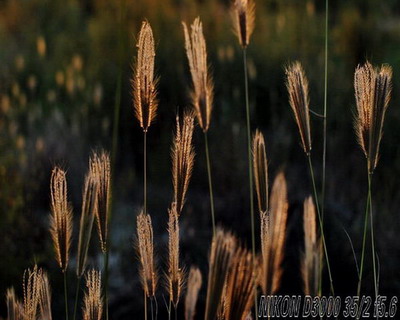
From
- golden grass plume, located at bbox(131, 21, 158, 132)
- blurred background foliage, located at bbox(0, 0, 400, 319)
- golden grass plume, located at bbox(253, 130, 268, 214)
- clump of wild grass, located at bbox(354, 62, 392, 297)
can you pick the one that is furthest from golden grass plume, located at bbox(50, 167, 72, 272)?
blurred background foliage, located at bbox(0, 0, 400, 319)

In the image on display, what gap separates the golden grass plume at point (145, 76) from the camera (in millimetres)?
1257

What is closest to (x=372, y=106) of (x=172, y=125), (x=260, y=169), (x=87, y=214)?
(x=260, y=169)

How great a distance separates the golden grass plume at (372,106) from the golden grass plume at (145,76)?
28 cm

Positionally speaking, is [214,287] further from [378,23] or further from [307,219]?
[378,23]

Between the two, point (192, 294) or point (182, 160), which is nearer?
point (192, 294)

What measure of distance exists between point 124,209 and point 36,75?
125 cm

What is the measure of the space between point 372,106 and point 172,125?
10.3ft

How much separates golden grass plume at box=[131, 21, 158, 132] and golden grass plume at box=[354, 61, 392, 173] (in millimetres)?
284

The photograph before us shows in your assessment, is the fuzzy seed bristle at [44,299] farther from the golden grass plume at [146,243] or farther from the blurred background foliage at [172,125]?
the blurred background foliage at [172,125]

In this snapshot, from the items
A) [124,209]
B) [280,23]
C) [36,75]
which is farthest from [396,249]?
[36,75]

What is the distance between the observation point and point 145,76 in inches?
Result: 50.1

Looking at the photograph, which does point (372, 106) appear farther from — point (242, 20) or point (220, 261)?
point (220, 261)

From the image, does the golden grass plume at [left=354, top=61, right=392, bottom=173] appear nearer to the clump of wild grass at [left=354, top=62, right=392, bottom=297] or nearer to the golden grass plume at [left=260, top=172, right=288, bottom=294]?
the clump of wild grass at [left=354, top=62, right=392, bottom=297]

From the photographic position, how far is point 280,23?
503cm
